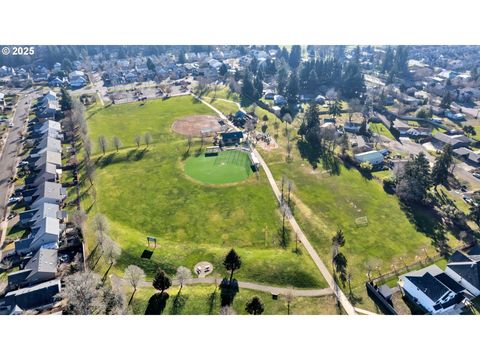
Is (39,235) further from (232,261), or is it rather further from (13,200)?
(232,261)

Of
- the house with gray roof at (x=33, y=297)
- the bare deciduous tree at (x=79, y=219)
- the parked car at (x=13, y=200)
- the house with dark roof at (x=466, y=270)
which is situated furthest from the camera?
the parked car at (x=13, y=200)

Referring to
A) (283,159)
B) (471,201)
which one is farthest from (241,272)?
(471,201)

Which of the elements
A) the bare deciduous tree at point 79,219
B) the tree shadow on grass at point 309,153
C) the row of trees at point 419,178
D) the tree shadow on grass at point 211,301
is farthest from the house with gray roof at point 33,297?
the row of trees at point 419,178

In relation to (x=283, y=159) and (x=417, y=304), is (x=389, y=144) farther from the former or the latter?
(x=417, y=304)

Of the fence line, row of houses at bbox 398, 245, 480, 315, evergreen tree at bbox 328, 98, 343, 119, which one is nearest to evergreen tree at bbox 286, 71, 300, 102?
evergreen tree at bbox 328, 98, 343, 119

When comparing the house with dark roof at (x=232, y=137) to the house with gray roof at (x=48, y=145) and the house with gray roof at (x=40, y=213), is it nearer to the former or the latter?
the house with gray roof at (x=48, y=145)

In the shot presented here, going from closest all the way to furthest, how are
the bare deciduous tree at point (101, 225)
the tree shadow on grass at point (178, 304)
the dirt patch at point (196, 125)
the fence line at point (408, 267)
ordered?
the tree shadow on grass at point (178, 304)
the fence line at point (408, 267)
the bare deciduous tree at point (101, 225)
the dirt patch at point (196, 125)

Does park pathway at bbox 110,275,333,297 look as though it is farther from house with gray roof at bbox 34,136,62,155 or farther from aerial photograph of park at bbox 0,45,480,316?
house with gray roof at bbox 34,136,62,155
